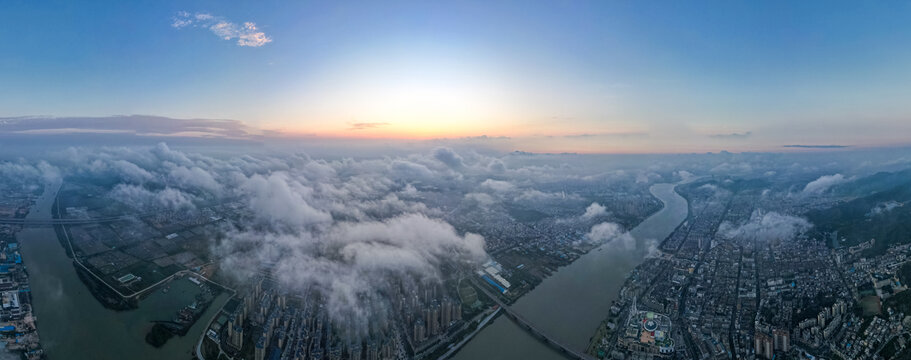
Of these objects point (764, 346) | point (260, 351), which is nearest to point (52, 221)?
point (260, 351)

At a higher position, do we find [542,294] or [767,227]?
[767,227]

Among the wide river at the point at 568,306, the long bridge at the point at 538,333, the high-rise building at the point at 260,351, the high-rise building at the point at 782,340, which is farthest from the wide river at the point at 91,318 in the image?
the high-rise building at the point at 782,340

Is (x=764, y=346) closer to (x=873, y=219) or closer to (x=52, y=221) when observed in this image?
(x=873, y=219)

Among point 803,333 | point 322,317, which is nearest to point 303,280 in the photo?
point 322,317

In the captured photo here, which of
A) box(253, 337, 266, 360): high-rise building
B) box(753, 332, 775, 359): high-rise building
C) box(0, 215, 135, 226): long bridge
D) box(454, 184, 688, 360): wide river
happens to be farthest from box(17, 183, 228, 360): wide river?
box(753, 332, 775, 359): high-rise building

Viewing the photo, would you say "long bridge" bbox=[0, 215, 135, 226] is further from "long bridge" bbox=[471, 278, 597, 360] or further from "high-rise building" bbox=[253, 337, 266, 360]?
"long bridge" bbox=[471, 278, 597, 360]

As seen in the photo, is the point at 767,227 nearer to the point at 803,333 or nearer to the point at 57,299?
the point at 803,333

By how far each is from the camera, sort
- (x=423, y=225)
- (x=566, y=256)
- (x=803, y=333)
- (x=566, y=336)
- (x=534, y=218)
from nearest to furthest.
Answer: (x=803, y=333), (x=566, y=336), (x=566, y=256), (x=423, y=225), (x=534, y=218)
